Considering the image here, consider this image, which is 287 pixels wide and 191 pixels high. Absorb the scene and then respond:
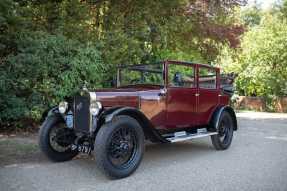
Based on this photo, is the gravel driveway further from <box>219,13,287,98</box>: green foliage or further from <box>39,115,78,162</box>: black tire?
<box>219,13,287,98</box>: green foliage

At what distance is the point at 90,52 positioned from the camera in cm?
839

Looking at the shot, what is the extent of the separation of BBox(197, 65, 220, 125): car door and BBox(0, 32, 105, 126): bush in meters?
2.97

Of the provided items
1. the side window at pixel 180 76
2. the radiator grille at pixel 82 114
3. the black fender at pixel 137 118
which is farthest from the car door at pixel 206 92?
the radiator grille at pixel 82 114

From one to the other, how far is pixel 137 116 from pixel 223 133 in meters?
2.62

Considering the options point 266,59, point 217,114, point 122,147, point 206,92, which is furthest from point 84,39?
point 266,59

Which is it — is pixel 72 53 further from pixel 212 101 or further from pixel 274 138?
pixel 274 138

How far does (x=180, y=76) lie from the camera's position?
19.5 feet

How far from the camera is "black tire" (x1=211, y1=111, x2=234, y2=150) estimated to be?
6605 mm

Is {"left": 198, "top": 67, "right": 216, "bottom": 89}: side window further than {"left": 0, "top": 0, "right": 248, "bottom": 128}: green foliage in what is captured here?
No

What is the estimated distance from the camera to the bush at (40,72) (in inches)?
297

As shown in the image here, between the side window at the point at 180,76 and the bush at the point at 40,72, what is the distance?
2.86 m

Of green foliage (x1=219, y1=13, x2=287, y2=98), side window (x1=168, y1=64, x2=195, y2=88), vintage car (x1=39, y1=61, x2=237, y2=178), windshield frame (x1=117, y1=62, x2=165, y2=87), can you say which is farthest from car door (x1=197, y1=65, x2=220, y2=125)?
green foliage (x1=219, y1=13, x2=287, y2=98)

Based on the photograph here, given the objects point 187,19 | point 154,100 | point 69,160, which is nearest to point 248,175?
point 154,100

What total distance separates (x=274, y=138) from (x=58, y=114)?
5675 millimetres
